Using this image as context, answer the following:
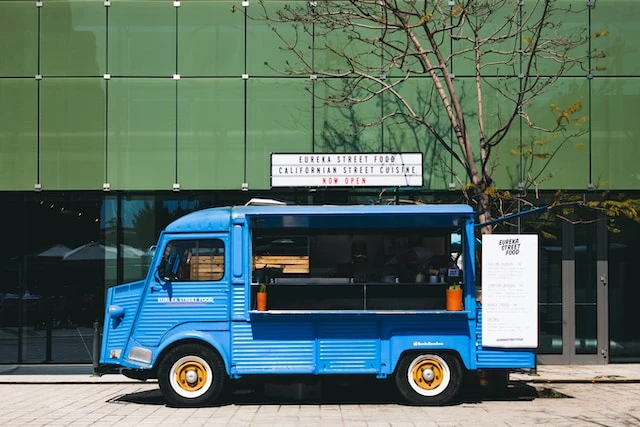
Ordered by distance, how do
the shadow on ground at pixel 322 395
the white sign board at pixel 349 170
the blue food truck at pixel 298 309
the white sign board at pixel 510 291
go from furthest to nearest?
the white sign board at pixel 349 170
the shadow on ground at pixel 322 395
the blue food truck at pixel 298 309
the white sign board at pixel 510 291

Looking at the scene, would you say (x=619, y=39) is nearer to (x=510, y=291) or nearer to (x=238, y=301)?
(x=510, y=291)

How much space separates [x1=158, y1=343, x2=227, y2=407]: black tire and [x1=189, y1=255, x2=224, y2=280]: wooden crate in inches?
41.1

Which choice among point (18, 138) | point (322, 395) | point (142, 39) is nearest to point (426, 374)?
point (322, 395)

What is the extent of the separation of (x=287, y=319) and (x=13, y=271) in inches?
326

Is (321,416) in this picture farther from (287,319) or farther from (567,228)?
(567,228)

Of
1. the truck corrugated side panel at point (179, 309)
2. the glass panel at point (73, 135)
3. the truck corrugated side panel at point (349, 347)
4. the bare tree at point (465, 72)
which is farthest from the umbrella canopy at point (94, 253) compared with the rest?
the truck corrugated side panel at point (349, 347)

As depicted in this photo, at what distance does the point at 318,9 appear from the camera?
18.5 meters

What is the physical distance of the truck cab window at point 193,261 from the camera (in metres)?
13.8

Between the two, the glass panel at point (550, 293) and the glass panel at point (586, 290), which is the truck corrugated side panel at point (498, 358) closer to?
the glass panel at point (550, 293)

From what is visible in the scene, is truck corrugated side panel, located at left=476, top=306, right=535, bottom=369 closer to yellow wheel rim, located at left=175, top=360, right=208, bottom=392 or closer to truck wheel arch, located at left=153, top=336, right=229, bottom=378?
truck wheel arch, located at left=153, top=336, right=229, bottom=378

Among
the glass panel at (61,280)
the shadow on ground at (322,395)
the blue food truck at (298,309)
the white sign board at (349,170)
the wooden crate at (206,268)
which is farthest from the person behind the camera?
the glass panel at (61,280)

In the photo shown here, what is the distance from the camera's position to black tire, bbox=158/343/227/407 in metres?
13.5

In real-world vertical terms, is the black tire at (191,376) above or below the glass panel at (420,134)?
below

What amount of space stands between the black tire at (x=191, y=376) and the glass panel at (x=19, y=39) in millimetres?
8255
